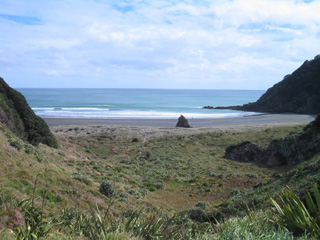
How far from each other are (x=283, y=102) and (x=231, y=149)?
66.1 metres

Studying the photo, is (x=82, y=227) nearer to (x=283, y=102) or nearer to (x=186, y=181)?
(x=186, y=181)

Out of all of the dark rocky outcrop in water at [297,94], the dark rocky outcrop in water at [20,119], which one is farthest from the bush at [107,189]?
the dark rocky outcrop in water at [297,94]

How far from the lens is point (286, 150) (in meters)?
19.6

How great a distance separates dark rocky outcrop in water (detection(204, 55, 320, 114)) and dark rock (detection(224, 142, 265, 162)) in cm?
6073

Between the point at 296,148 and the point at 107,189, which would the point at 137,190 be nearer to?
the point at 107,189

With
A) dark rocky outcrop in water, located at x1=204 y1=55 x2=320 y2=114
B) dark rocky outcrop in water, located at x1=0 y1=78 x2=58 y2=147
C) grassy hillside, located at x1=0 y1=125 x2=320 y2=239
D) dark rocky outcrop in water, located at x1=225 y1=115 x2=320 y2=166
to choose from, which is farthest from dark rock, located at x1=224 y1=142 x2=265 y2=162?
dark rocky outcrop in water, located at x1=204 y1=55 x2=320 y2=114

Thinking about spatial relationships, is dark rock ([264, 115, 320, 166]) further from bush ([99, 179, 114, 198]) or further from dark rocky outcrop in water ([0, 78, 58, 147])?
dark rocky outcrop in water ([0, 78, 58, 147])

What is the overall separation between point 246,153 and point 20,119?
17507 millimetres

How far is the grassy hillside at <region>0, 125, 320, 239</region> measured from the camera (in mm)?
4863

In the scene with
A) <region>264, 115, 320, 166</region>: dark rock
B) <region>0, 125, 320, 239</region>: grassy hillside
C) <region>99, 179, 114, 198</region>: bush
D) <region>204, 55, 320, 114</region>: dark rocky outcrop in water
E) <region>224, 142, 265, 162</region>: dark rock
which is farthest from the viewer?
<region>204, 55, 320, 114</region>: dark rocky outcrop in water

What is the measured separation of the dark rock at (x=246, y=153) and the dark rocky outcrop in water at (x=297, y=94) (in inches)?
2391

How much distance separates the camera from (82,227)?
Result: 5.29 m

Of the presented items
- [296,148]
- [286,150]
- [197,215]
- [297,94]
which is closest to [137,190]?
[197,215]

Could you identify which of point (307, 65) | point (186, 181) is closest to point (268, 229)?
point (186, 181)
